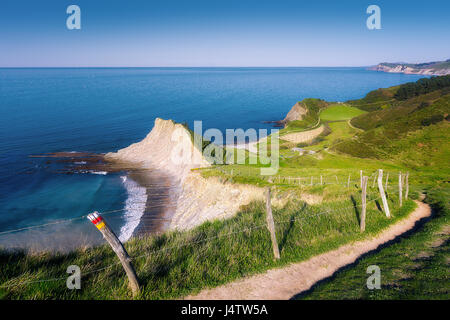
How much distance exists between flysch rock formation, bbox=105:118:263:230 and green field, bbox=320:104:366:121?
73763mm

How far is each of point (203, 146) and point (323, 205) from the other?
1217 inches

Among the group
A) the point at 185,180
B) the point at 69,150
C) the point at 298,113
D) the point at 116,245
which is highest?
the point at 298,113

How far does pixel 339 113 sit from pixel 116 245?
119 m

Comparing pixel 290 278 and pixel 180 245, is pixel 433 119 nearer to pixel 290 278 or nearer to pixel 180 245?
pixel 290 278

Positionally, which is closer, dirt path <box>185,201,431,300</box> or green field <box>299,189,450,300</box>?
green field <box>299,189,450,300</box>

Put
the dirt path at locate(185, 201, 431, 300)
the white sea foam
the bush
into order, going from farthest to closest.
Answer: the bush, the white sea foam, the dirt path at locate(185, 201, 431, 300)

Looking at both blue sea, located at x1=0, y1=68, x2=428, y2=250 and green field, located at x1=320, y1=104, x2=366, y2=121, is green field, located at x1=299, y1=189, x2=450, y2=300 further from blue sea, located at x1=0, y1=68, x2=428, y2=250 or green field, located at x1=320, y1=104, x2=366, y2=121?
green field, located at x1=320, y1=104, x2=366, y2=121

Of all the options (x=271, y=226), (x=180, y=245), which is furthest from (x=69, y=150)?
(x=271, y=226)

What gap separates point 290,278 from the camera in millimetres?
9891

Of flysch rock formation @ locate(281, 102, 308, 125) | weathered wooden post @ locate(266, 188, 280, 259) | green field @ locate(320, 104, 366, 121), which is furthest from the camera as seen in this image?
green field @ locate(320, 104, 366, 121)

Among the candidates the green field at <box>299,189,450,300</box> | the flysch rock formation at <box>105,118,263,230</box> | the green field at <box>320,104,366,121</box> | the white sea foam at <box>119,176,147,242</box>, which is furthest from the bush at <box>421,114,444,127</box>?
the white sea foam at <box>119,176,147,242</box>

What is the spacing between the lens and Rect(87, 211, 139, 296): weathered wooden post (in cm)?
684
